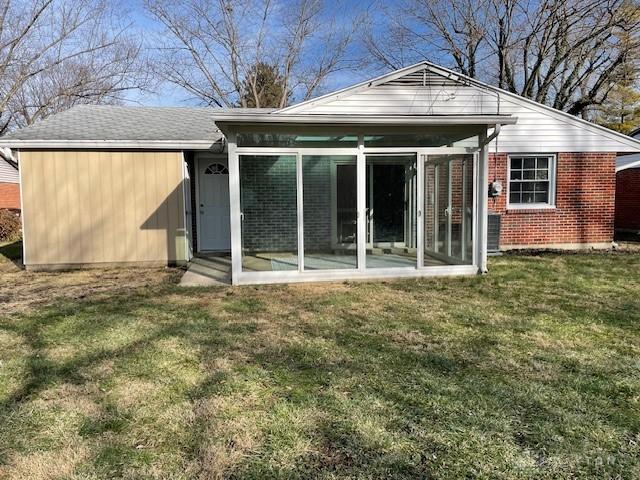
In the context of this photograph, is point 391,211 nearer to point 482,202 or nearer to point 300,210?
point 482,202

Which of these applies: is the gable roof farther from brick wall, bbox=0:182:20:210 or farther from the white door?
brick wall, bbox=0:182:20:210

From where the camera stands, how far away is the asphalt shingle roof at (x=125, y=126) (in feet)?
28.8

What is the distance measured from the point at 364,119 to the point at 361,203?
133cm

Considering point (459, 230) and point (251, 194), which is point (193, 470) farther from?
point (459, 230)

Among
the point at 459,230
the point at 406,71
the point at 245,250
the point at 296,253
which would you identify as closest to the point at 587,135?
the point at 406,71

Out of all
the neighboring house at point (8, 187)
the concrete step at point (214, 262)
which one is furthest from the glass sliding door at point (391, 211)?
the neighboring house at point (8, 187)

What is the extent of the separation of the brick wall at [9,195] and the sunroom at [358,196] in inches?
768

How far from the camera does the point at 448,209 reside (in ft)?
25.8

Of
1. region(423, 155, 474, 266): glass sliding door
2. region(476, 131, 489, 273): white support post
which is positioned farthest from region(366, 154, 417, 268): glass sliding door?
region(476, 131, 489, 273): white support post

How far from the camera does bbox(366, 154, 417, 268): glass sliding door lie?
755 cm

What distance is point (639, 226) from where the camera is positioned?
594 inches

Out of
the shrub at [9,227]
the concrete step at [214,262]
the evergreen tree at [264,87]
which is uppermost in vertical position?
the evergreen tree at [264,87]

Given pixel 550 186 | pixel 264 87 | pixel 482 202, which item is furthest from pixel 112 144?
pixel 264 87

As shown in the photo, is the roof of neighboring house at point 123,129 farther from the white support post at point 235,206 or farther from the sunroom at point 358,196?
the sunroom at point 358,196
